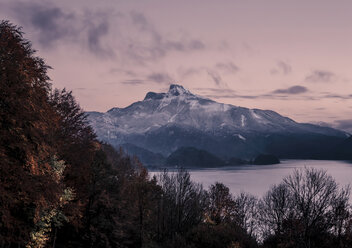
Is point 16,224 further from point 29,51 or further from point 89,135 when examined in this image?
point 89,135

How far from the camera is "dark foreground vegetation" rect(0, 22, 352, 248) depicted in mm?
15844

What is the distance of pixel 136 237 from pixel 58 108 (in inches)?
817

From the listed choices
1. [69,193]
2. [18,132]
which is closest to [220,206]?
[69,193]

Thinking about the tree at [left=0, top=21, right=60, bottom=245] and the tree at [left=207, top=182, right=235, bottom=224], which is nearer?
the tree at [left=0, top=21, right=60, bottom=245]

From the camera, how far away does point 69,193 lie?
84.6ft

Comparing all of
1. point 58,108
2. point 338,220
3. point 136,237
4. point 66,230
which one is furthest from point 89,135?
point 338,220

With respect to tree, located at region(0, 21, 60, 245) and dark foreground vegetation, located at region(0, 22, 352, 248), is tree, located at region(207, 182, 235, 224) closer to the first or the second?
dark foreground vegetation, located at region(0, 22, 352, 248)

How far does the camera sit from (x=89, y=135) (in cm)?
3656

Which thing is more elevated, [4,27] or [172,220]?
[4,27]

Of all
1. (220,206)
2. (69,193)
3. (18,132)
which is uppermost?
(18,132)

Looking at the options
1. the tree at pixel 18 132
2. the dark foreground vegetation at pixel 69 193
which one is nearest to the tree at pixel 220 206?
the dark foreground vegetation at pixel 69 193

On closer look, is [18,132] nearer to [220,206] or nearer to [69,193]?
[69,193]

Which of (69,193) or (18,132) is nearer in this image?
(18,132)

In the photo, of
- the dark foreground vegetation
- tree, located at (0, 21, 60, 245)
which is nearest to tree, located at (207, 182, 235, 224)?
the dark foreground vegetation
